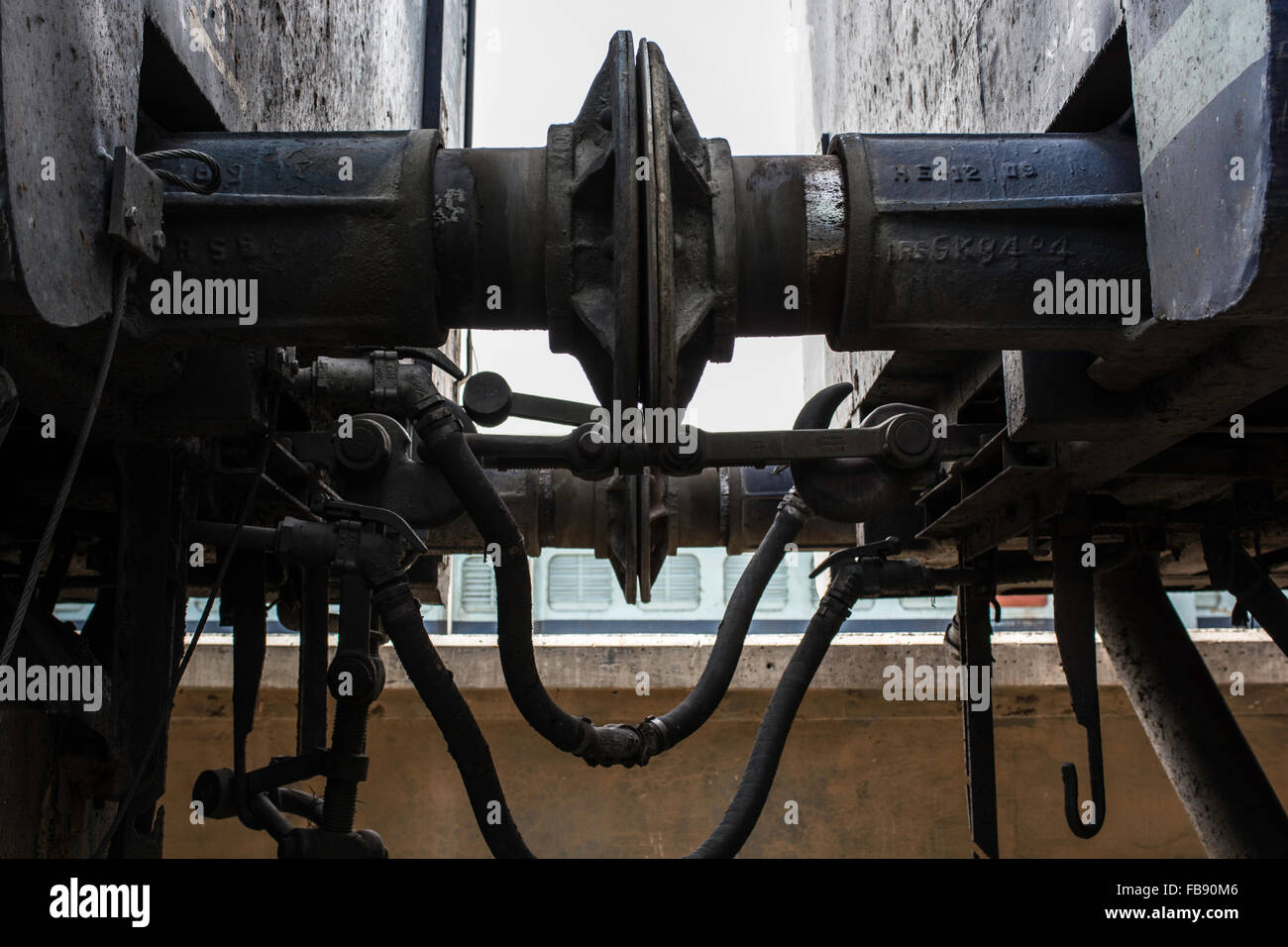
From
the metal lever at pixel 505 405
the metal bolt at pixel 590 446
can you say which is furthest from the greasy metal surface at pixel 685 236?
the metal lever at pixel 505 405

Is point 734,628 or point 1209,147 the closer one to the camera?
point 1209,147

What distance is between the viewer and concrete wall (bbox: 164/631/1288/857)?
6.91m

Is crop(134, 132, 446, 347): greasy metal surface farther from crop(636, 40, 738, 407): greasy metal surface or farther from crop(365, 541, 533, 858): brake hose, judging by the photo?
crop(365, 541, 533, 858): brake hose

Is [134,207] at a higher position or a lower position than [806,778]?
higher

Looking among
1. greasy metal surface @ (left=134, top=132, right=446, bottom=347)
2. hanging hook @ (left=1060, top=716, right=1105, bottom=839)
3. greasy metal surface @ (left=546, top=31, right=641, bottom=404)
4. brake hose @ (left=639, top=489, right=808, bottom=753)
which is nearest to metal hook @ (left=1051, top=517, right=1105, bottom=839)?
hanging hook @ (left=1060, top=716, right=1105, bottom=839)

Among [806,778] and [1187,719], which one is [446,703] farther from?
[806,778]

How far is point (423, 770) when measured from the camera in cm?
700

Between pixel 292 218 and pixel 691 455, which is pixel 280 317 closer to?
pixel 292 218

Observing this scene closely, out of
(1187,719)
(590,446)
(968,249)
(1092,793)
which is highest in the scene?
(968,249)

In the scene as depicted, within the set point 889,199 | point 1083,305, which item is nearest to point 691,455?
point 889,199

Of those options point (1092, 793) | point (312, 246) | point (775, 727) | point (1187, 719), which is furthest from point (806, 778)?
point (312, 246)

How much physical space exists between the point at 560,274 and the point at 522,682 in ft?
3.31

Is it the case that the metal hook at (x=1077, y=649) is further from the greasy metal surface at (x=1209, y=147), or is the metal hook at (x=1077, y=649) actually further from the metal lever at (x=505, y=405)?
the metal lever at (x=505, y=405)

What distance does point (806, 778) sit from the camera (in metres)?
7.04
